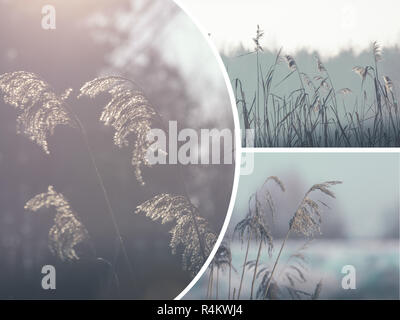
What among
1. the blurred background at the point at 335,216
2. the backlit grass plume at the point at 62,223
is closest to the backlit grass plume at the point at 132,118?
the backlit grass plume at the point at 62,223

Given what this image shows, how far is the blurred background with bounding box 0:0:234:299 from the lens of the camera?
4070mm

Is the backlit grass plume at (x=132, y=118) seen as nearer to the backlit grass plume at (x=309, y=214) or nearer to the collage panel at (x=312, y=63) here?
the collage panel at (x=312, y=63)

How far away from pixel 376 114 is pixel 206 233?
3.64ft

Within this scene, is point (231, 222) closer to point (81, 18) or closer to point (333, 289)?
point (333, 289)

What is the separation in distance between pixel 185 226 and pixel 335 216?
804 mm

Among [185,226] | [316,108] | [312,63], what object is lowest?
[185,226]

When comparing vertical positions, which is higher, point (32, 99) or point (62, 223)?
point (32, 99)

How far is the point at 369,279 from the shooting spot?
4.13 metres

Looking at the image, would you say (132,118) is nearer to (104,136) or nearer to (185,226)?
(104,136)

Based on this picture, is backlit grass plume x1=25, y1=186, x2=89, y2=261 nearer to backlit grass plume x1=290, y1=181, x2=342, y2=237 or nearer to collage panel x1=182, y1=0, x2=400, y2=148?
collage panel x1=182, y1=0, x2=400, y2=148

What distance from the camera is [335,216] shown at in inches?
162

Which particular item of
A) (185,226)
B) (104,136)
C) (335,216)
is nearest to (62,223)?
(104,136)

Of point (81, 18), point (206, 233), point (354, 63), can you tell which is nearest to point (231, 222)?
point (206, 233)

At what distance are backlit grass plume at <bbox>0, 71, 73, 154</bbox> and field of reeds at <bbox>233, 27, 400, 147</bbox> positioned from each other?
94 centimetres
